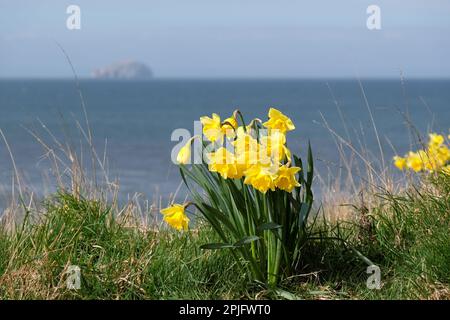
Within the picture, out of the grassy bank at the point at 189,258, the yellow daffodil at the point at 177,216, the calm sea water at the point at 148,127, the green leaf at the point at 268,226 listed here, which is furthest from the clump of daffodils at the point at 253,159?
the calm sea water at the point at 148,127

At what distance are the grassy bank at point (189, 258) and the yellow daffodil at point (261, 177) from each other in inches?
20.8

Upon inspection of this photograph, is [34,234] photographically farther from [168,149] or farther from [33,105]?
[33,105]

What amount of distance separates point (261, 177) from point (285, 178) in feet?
0.38

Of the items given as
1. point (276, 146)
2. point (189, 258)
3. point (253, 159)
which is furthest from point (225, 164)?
point (189, 258)

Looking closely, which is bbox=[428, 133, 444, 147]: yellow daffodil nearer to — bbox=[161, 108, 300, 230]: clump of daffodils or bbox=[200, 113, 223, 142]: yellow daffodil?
bbox=[161, 108, 300, 230]: clump of daffodils

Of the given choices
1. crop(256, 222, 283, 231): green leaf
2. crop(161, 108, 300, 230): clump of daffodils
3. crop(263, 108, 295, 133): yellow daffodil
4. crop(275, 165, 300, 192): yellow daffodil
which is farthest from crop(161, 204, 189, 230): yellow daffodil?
crop(263, 108, 295, 133): yellow daffodil

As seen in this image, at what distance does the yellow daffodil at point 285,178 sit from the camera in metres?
3.25

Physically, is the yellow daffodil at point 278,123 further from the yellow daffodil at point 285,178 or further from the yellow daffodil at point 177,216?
the yellow daffodil at point 177,216

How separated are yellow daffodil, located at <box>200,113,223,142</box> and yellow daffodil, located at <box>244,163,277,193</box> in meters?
0.29

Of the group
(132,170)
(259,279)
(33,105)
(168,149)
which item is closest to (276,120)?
(259,279)

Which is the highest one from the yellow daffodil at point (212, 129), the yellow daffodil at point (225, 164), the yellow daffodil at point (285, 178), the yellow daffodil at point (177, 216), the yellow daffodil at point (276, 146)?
the yellow daffodil at point (212, 129)

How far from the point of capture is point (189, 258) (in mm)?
3627

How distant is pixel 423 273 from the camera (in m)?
3.46

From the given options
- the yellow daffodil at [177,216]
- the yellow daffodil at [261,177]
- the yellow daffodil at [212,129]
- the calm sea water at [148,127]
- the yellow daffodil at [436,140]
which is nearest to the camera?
the yellow daffodil at [261,177]
